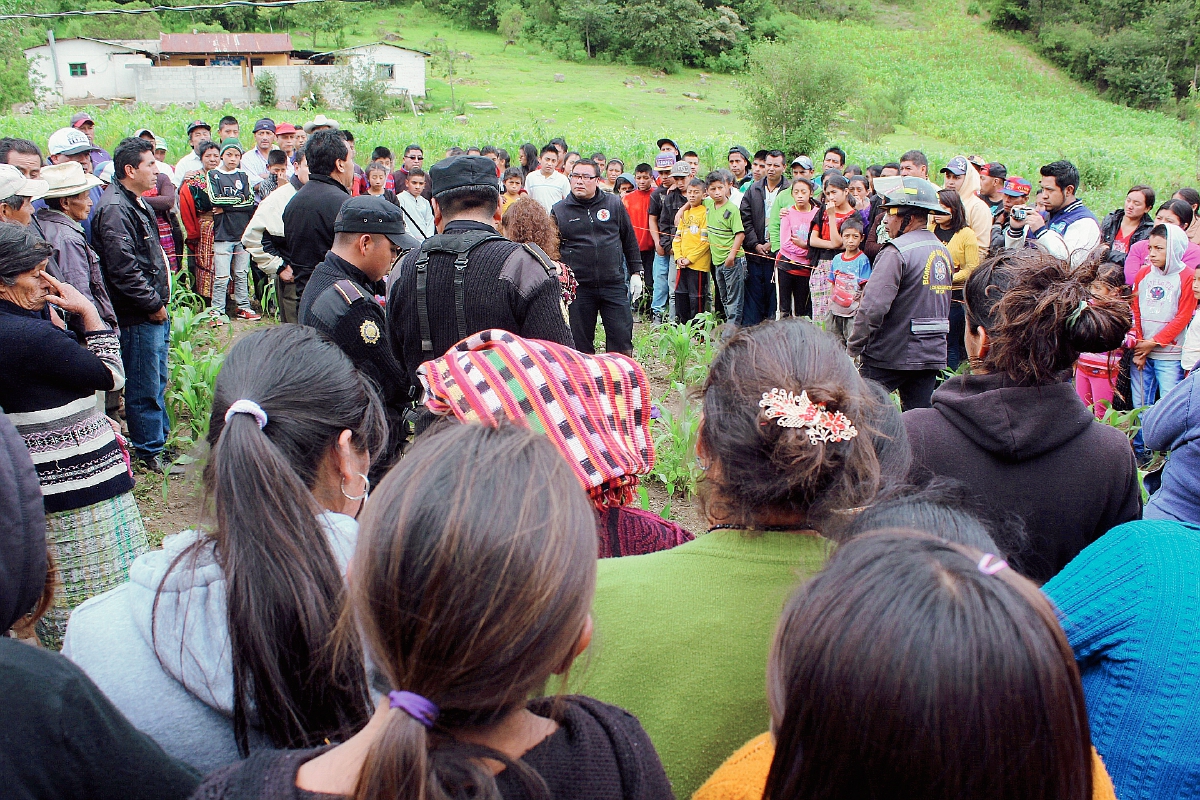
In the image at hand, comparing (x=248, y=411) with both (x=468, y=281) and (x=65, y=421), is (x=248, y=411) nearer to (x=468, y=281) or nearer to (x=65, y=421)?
(x=468, y=281)

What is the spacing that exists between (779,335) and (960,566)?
80cm

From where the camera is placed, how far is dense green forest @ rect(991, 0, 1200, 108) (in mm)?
49344

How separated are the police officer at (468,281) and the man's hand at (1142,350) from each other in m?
4.66

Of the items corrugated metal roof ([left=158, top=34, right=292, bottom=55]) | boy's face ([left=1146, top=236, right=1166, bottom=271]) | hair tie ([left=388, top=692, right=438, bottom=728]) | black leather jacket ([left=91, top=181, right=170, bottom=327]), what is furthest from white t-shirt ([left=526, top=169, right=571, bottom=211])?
corrugated metal roof ([left=158, top=34, right=292, bottom=55])

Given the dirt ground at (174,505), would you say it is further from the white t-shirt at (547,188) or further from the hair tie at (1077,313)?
the white t-shirt at (547,188)

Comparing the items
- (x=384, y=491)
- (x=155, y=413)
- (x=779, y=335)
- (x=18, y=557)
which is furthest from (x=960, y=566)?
(x=155, y=413)

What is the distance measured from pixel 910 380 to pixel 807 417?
385 cm

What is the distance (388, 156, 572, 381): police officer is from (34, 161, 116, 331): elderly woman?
2.16 metres

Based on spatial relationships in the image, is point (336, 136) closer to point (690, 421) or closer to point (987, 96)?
point (690, 421)

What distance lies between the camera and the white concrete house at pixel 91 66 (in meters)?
44.0

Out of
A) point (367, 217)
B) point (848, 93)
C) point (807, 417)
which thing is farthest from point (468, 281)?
point (848, 93)

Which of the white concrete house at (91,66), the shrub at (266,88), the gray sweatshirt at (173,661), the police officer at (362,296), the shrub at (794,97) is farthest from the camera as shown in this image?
the white concrete house at (91,66)

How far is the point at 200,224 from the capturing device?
28.4 feet

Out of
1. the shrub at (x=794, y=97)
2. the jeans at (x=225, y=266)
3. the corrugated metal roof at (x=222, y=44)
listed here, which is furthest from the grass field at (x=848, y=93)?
the jeans at (x=225, y=266)
